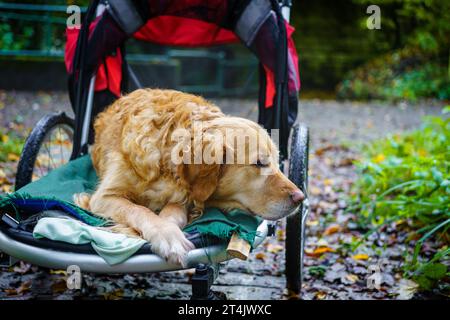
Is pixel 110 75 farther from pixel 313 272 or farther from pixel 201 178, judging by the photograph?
pixel 313 272

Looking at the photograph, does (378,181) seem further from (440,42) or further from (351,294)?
(440,42)

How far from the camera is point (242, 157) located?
2.52 m

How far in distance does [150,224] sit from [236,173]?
1.66 ft

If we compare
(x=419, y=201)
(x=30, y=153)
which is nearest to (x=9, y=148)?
(x=30, y=153)

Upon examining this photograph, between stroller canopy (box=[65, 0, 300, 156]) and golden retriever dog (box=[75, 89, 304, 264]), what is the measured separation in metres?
0.63

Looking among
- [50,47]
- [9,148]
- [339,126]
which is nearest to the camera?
[9,148]

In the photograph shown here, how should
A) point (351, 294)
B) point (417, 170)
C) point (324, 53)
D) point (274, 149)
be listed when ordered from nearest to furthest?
point (274, 149) < point (351, 294) < point (417, 170) < point (324, 53)

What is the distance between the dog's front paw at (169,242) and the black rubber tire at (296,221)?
2.70 feet

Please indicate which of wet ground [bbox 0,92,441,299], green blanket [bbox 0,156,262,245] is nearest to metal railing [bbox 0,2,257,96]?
wet ground [bbox 0,92,441,299]

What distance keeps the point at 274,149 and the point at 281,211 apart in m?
0.38

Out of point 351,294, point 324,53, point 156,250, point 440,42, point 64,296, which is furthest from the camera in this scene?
point 324,53

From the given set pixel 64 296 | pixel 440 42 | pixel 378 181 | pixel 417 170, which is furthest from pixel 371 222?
pixel 440 42

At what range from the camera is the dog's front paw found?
85.3 inches

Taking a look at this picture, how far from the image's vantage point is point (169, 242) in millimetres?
2211
